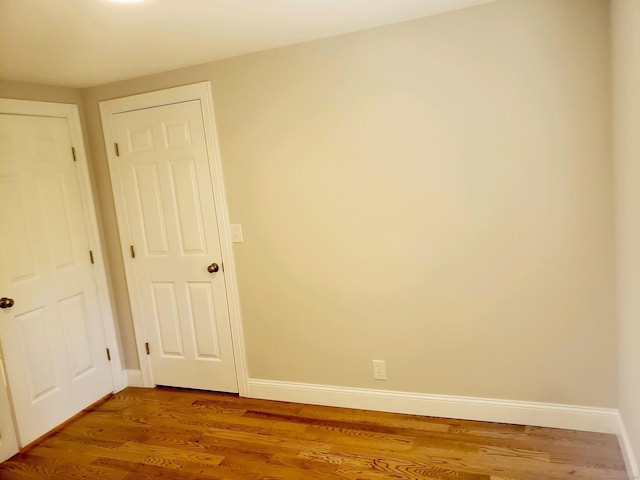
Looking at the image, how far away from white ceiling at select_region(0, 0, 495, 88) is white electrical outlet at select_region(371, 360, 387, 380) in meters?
1.97

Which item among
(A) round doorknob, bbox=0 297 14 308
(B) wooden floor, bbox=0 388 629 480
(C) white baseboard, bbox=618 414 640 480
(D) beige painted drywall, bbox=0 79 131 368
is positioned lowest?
(B) wooden floor, bbox=0 388 629 480

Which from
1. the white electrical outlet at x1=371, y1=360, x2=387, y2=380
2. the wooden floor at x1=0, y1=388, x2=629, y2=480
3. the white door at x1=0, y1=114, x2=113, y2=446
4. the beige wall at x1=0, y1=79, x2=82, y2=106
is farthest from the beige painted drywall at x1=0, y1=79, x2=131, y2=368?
the white electrical outlet at x1=371, y1=360, x2=387, y2=380

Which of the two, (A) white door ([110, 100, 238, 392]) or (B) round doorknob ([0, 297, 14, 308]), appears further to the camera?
(A) white door ([110, 100, 238, 392])

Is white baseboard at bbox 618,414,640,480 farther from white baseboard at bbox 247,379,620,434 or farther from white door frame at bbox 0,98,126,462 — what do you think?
white door frame at bbox 0,98,126,462

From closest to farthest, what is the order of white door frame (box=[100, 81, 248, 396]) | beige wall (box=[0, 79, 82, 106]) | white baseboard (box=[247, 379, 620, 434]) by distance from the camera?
white baseboard (box=[247, 379, 620, 434]), beige wall (box=[0, 79, 82, 106]), white door frame (box=[100, 81, 248, 396])

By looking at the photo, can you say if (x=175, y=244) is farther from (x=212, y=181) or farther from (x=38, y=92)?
(x=38, y=92)

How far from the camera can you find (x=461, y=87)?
238 centimetres

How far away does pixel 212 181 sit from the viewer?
3.01 metres

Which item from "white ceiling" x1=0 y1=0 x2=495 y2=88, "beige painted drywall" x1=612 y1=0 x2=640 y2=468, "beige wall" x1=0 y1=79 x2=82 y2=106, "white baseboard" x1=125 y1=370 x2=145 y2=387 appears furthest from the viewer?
"white baseboard" x1=125 y1=370 x2=145 y2=387

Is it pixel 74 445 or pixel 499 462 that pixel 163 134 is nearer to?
pixel 74 445

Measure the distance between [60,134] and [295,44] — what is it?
176cm

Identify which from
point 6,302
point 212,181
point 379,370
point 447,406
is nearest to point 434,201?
point 379,370

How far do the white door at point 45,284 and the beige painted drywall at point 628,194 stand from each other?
329 cm

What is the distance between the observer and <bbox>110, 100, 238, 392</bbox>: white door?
10.0 ft
